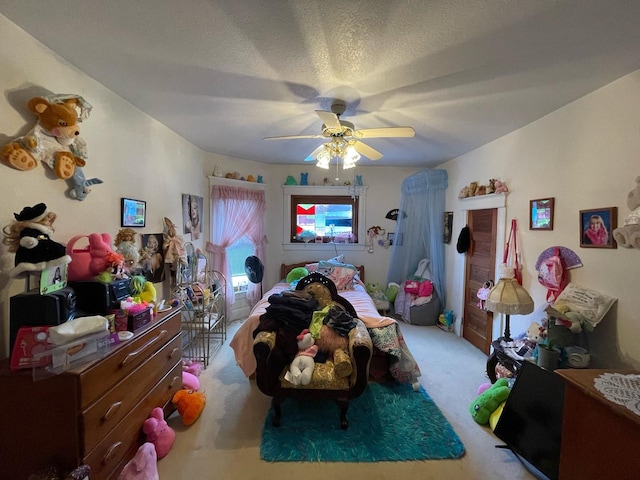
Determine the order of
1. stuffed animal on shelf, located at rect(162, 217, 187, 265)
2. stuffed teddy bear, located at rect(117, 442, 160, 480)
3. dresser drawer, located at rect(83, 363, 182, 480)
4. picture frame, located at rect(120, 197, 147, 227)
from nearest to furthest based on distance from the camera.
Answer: dresser drawer, located at rect(83, 363, 182, 480) < stuffed teddy bear, located at rect(117, 442, 160, 480) < picture frame, located at rect(120, 197, 147, 227) < stuffed animal on shelf, located at rect(162, 217, 187, 265)

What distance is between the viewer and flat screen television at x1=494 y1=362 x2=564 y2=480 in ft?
5.64

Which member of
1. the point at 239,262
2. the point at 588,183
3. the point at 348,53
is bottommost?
the point at 239,262

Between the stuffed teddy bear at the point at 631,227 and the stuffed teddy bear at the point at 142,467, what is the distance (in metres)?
3.21

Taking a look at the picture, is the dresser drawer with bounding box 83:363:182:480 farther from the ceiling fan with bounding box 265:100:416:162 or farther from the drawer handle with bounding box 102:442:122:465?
the ceiling fan with bounding box 265:100:416:162

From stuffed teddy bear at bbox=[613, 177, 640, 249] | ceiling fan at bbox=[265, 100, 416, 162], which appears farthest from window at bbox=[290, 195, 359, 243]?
stuffed teddy bear at bbox=[613, 177, 640, 249]

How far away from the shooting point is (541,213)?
8.36 ft

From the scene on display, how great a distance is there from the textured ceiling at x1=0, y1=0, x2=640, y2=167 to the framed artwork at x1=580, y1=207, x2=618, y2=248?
90 centimetres

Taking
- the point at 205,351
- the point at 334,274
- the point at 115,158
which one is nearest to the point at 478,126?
the point at 334,274

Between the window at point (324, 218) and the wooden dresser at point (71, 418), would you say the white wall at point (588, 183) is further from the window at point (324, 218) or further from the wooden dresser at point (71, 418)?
the wooden dresser at point (71, 418)

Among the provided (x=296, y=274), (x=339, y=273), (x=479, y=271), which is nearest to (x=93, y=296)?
(x=296, y=274)

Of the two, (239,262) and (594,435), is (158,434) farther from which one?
(239,262)

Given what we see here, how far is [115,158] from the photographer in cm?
219

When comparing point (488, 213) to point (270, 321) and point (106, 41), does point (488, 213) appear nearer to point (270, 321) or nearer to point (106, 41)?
point (270, 321)

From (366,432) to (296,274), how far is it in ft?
8.22
